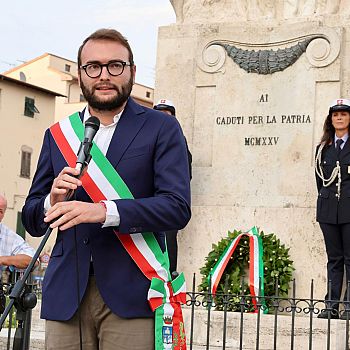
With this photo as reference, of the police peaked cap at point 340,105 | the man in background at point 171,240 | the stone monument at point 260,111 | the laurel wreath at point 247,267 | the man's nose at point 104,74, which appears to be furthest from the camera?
the stone monument at point 260,111

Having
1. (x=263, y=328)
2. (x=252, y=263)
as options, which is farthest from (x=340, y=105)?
(x=263, y=328)

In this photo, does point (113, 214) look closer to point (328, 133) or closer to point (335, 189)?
point (335, 189)

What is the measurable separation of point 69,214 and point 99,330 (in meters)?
0.48

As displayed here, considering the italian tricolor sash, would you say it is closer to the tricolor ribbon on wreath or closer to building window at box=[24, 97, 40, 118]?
the tricolor ribbon on wreath

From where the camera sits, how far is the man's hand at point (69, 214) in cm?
312

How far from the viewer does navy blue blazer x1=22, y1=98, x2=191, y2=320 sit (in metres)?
3.31

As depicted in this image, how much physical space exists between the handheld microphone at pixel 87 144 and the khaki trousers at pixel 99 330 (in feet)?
1.47

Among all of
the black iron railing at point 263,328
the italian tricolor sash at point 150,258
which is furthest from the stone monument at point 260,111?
the italian tricolor sash at point 150,258

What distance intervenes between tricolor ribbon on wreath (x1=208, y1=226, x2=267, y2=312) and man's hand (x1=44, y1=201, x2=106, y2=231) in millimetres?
5406

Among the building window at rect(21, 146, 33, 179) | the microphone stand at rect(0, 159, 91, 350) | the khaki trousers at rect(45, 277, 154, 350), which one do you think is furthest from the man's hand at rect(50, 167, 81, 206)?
the building window at rect(21, 146, 33, 179)

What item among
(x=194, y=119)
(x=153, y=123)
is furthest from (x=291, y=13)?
(x=153, y=123)

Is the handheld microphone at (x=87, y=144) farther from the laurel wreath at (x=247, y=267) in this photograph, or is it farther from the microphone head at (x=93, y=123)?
the laurel wreath at (x=247, y=267)

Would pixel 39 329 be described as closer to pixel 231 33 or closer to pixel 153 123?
pixel 231 33

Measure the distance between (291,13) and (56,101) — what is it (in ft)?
146
